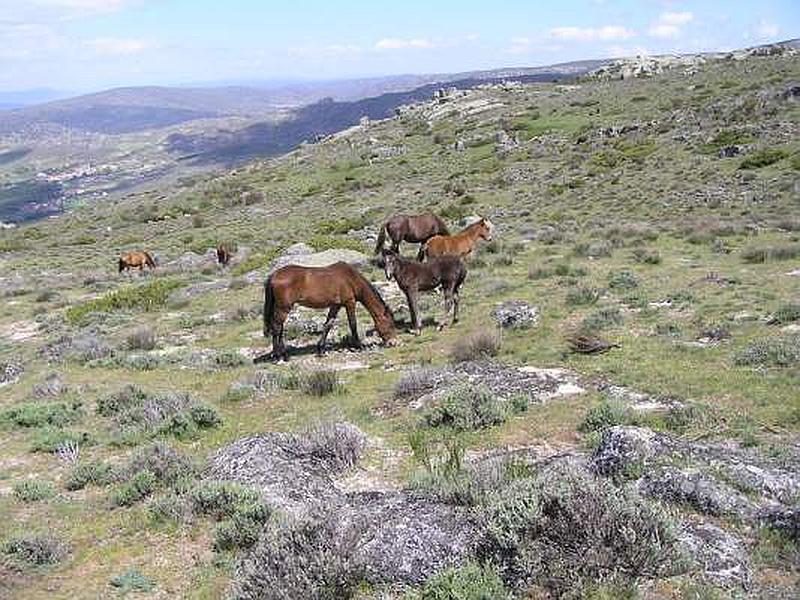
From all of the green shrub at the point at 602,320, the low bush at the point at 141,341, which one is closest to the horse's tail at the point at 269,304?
the low bush at the point at 141,341

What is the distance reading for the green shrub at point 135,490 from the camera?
27.3 feet

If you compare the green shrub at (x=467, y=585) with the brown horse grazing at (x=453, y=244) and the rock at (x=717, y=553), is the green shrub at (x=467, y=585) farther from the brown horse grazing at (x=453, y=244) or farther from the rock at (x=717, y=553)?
the brown horse grazing at (x=453, y=244)

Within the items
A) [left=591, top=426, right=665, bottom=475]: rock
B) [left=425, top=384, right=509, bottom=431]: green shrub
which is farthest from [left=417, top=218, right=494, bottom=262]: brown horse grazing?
[left=591, top=426, right=665, bottom=475]: rock

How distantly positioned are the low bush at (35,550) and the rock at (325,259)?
15.8 meters

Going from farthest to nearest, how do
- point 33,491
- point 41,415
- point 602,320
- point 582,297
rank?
1. point 582,297
2. point 602,320
3. point 41,415
4. point 33,491

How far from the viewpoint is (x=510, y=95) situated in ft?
291

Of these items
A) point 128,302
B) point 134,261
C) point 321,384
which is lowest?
point 134,261

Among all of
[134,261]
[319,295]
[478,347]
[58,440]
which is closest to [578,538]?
[478,347]

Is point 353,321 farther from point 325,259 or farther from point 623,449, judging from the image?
point 325,259

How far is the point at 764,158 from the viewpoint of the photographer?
33.0 m

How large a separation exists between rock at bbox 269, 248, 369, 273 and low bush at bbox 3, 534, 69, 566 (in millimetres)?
15783

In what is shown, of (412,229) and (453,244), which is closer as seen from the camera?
(453,244)

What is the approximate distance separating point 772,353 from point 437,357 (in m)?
5.67

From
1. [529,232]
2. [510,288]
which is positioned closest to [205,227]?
[529,232]
